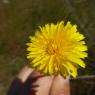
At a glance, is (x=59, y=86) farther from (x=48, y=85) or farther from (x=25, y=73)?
(x=25, y=73)

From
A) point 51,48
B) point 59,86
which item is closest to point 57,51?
point 51,48

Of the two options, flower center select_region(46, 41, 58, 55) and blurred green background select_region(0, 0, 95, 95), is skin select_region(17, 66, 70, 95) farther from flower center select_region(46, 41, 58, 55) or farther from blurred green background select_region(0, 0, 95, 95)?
blurred green background select_region(0, 0, 95, 95)

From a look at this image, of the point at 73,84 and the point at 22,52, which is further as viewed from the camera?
the point at 22,52

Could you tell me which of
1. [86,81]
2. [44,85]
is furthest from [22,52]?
[44,85]

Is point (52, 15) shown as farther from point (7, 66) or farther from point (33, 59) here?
point (33, 59)

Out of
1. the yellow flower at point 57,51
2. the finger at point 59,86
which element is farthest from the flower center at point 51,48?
the finger at point 59,86
